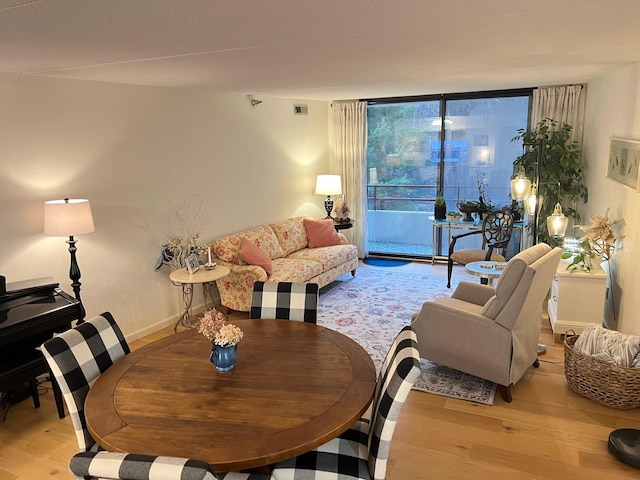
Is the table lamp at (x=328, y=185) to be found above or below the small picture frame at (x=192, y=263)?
above

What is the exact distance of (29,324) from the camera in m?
2.93

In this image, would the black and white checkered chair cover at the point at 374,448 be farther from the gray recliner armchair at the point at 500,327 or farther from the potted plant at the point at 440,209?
the potted plant at the point at 440,209

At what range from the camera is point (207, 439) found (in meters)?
1.72

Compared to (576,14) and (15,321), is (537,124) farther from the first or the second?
(15,321)

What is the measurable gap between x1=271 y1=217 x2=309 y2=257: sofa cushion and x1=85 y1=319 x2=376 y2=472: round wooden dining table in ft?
11.1

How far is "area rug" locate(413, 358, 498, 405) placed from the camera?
338cm

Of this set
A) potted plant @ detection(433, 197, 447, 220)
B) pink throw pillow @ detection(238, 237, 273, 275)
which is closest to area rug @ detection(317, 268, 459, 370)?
pink throw pillow @ detection(238, 237, 273, 275)

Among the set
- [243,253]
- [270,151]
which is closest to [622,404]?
[243,253]

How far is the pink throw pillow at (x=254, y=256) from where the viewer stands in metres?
4.96

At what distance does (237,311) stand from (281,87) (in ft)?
7.80

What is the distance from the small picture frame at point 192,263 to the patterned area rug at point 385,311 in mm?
1321

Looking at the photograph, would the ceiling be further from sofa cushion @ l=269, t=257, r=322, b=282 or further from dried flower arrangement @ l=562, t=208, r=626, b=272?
sofa cushion @ l=269, t=257, r=322, b=282

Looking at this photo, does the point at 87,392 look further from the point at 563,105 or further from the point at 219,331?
the point at 563,105

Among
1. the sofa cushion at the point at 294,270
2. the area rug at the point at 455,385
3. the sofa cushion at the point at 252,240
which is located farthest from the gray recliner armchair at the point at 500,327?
the sofa cushion at the point at 252,240
